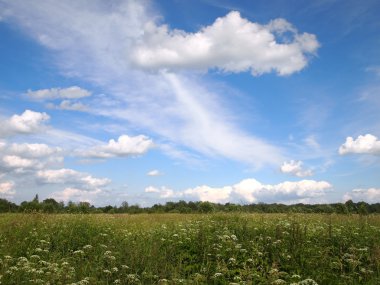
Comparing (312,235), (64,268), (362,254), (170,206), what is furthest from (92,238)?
(170,206)

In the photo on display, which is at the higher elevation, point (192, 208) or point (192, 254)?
point (192, 208)

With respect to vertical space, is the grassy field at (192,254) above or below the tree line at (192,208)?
below

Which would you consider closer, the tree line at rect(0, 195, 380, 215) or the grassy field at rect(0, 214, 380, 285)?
the grassy field at rect(0, 214, 380, 285)

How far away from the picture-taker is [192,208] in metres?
54.2

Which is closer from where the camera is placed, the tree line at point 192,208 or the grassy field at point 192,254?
the grassy field at point 192,254

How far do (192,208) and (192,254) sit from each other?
142 ft

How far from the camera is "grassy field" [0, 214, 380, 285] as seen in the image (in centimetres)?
888

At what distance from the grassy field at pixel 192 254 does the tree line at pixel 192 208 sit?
13.1 ft

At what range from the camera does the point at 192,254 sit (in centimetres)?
1123

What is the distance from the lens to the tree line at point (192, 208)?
66.6 ft

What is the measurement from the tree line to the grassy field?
13.1ft

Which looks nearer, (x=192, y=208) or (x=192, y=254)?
(x=192, y=254)

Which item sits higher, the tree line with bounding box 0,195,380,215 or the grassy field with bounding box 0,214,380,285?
the tree line with bounding box 0,195,380,215

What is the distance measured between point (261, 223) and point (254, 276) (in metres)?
5.35
